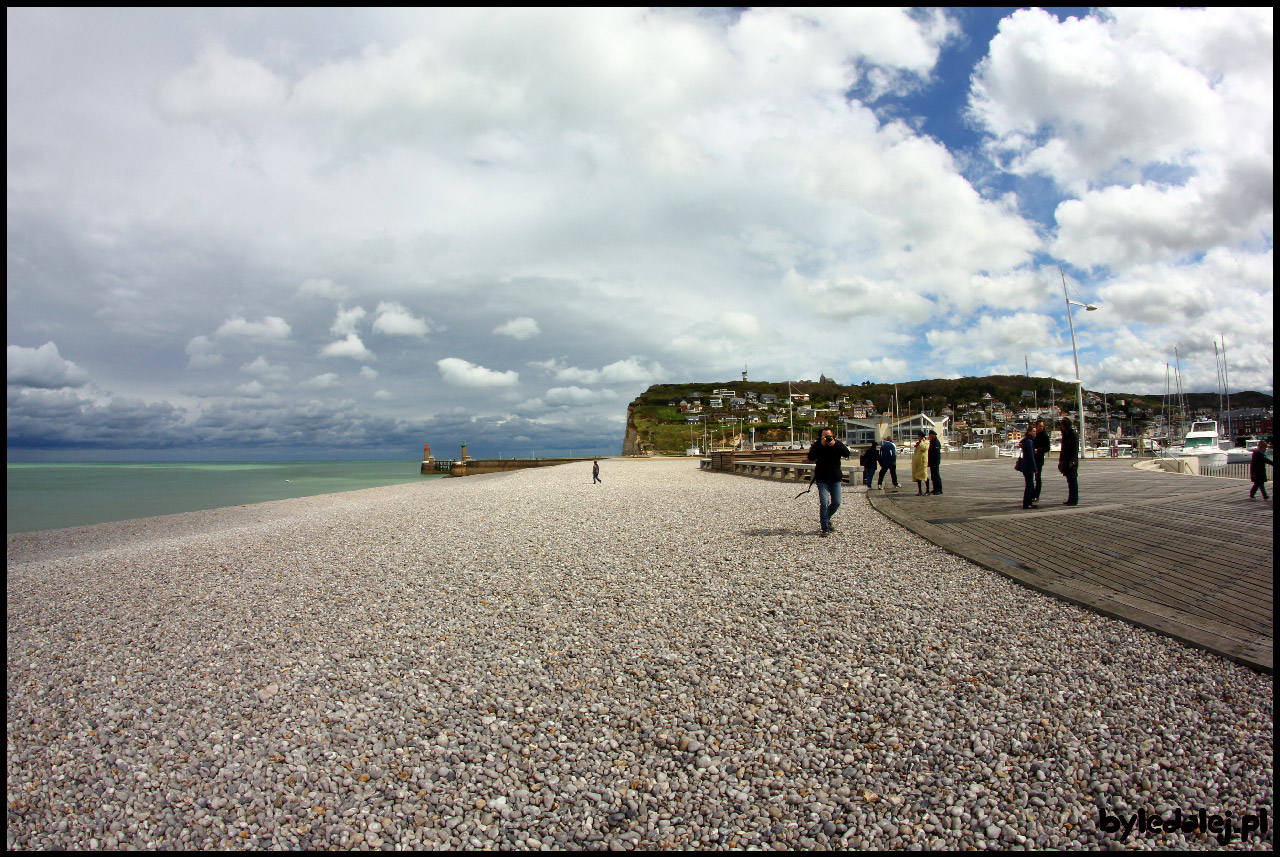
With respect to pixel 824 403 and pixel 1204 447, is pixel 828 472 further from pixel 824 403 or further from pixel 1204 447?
pixel 824 403

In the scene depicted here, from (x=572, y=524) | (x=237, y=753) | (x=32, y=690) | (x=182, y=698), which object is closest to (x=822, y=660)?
(x=237, y=753)

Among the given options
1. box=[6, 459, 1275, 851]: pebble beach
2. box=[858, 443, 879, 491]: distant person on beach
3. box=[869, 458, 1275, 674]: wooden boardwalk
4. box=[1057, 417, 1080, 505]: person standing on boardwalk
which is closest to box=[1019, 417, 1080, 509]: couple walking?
box=[1057, 417, 1080, 505]: person standing on boardwalk

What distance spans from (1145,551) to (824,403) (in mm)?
149238

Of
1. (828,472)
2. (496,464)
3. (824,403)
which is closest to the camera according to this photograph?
(828,472)

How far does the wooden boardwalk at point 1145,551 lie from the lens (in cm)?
574

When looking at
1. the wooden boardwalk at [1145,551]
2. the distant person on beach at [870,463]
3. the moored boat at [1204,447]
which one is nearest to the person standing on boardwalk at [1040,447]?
the wooden boardwalk at [1145,551]

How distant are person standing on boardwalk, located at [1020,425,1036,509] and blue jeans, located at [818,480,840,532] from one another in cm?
463

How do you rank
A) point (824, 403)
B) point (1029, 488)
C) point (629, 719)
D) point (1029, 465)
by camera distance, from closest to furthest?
point (629, 719)
point (1029, 488)
point (1029, 465)
point (824, 403)

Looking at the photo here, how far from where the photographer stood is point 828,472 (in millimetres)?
10844

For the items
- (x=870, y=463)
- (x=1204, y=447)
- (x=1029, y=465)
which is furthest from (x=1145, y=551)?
(x=1204, y=447)

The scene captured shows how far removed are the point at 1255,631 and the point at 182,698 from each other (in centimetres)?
930

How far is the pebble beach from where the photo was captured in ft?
11.6

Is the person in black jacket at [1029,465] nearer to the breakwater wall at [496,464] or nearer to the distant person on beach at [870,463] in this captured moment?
the distant person on beach at [870,463]

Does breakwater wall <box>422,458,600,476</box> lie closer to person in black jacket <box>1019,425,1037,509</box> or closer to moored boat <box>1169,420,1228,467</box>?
moored boat <box>1169,420,1228,467</box>
